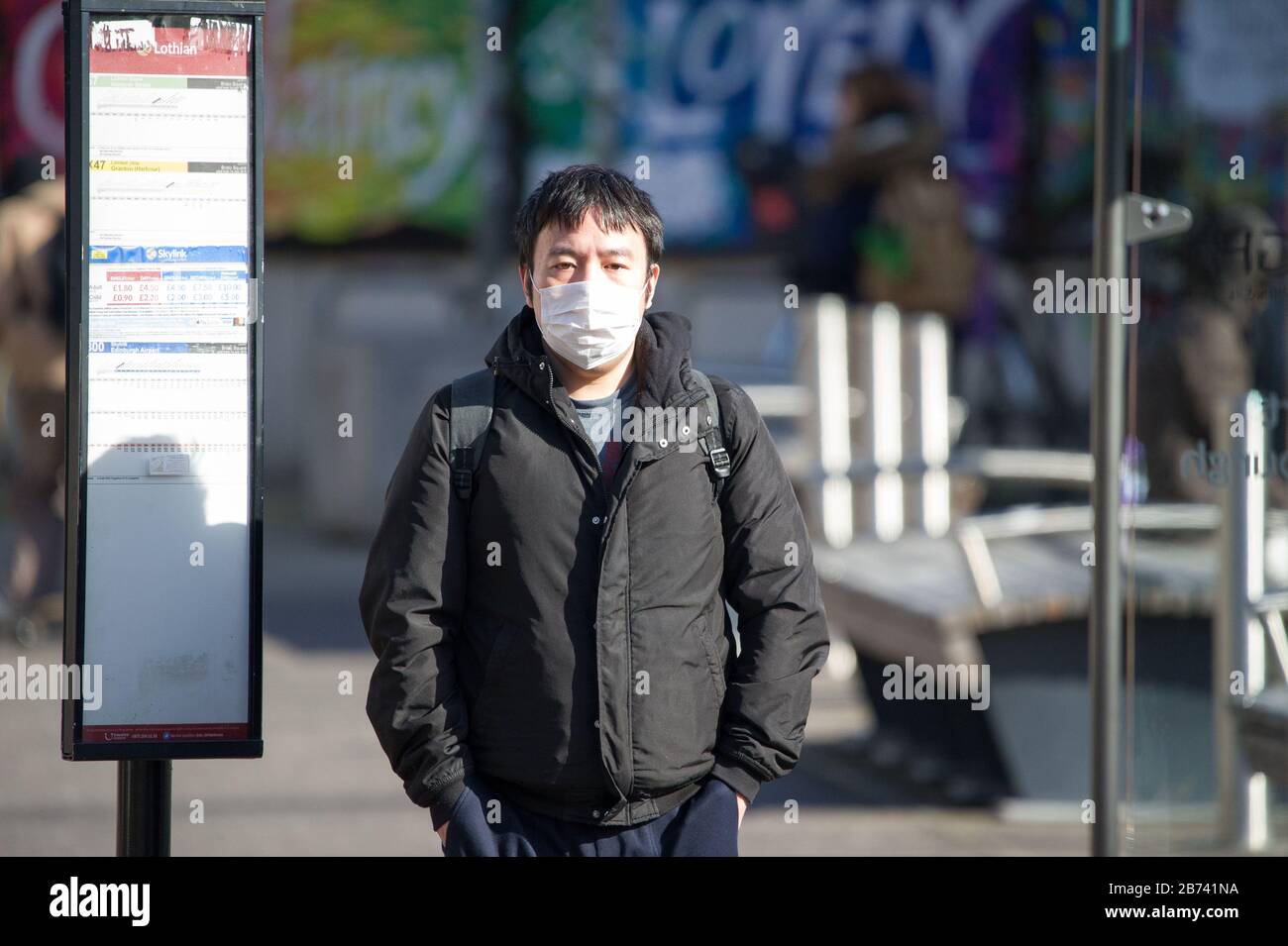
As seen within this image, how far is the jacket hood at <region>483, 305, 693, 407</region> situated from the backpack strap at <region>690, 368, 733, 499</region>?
0.06 m

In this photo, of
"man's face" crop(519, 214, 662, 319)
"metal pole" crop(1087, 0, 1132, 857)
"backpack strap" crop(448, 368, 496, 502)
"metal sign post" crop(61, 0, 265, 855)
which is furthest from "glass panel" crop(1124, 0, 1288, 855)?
"metal sign post" crop(61, 0, 265, 855)

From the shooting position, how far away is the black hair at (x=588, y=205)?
3.06 metres

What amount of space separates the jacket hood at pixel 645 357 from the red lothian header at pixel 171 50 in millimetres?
748

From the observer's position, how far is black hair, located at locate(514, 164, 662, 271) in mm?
3057

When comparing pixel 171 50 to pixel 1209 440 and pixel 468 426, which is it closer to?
pixel 468 426

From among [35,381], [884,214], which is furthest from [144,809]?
[884,214]

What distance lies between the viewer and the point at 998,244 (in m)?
14.0

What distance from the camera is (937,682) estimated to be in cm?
617

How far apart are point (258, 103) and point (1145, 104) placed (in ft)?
7.28

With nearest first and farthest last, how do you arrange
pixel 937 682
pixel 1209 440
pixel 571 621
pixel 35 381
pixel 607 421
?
pixel 571 621, pixel 607 421, pixel 1209 440, pixel 937 682, pixel 35 381

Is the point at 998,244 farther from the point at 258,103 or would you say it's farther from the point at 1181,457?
the point at 258,103
